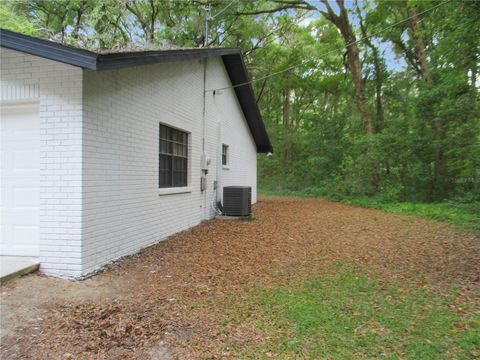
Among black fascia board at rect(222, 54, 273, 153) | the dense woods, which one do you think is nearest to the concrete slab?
the dense woods

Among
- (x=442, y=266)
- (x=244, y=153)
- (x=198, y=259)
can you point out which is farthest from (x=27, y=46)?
(x=244, y=153)

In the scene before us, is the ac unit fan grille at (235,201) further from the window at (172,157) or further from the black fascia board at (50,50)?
the black fascia board at (50,50)

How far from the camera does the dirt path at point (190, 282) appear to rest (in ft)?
8.93

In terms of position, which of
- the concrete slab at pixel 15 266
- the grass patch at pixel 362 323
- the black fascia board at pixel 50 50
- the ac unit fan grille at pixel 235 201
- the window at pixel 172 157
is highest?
the black fascia board at pixel 50 50

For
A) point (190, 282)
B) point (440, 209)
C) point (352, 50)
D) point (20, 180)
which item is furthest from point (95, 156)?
point (352, 50)

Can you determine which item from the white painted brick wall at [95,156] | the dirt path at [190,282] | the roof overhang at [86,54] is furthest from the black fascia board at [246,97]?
the dirt path at [190,282]

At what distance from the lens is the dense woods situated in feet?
34.3

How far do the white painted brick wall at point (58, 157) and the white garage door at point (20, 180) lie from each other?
0.63ft

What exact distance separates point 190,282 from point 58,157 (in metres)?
2.33

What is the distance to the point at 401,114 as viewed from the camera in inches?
599

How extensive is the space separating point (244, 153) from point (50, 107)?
9.48 m

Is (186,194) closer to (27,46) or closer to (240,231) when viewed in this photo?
(240,231)

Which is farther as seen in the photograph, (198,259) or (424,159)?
(424,159)

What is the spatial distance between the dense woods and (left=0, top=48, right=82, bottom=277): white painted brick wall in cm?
477
